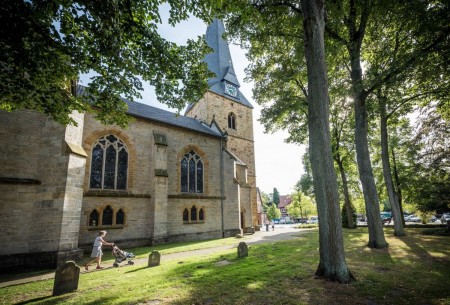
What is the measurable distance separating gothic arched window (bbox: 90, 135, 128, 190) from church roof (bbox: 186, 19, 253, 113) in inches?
540

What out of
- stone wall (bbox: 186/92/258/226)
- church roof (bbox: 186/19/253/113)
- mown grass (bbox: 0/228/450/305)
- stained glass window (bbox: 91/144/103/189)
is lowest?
mown grass (bbox: 0/228/450/305)

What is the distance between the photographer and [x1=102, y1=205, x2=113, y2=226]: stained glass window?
40.8 ft

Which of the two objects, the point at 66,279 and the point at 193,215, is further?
the point at 193,215

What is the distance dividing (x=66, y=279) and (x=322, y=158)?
24.5 feet

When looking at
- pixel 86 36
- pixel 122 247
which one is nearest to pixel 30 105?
pixel 86 36

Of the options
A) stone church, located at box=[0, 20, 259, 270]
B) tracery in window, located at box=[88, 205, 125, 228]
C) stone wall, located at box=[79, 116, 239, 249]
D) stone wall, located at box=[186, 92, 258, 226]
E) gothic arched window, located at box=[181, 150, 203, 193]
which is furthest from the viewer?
stone wall, located at box=[186, 92, 258, 226]

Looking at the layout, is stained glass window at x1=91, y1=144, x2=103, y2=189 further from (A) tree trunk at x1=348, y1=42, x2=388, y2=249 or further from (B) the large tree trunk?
(A) tree trunk at x1=348, y1=42, x2=388, y2=249

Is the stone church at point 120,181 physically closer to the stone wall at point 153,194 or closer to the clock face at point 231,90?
the stone wall at point 153,194

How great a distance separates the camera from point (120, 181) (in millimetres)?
13750

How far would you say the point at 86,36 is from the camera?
5.62 m

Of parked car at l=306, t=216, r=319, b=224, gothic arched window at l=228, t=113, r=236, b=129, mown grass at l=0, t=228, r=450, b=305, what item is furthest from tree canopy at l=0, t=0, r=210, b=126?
parked car at l=306, t=216, r=319, b=224

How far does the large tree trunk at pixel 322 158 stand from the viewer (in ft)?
18.0

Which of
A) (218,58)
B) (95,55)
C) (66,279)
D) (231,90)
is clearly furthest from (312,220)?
(95,55)

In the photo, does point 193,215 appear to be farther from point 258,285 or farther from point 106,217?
point 258,285
